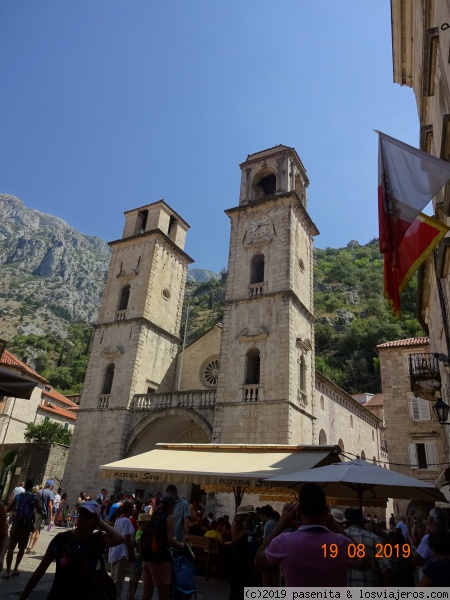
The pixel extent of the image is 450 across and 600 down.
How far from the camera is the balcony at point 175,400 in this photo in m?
19.5

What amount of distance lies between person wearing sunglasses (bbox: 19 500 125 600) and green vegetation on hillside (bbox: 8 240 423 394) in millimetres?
55735

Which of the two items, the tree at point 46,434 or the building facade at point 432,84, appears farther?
the tree at point 46,434

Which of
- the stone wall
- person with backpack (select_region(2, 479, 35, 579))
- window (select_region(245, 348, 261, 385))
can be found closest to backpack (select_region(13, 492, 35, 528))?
person with backpack (select_region(2, 479, 35, 579))

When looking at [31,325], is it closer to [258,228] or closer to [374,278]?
[374,278]

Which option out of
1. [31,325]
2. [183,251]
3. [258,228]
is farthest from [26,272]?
[258,228]

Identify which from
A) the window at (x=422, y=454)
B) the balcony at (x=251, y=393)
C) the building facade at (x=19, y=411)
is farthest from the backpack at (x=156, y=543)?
the building facade at (x=19, y=411)

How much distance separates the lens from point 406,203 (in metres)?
5.57

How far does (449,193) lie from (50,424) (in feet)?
103

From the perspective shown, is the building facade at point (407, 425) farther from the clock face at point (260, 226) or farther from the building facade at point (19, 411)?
the building facade at point (19, 411)

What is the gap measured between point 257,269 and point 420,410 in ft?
A: 36.3

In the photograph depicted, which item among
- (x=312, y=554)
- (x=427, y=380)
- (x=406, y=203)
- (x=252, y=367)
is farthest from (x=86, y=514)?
(x=252, y=367)

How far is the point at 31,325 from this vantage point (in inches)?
3610

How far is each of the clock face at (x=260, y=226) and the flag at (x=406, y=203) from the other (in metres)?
15.8

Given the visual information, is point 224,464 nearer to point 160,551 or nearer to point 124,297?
point 160,551
